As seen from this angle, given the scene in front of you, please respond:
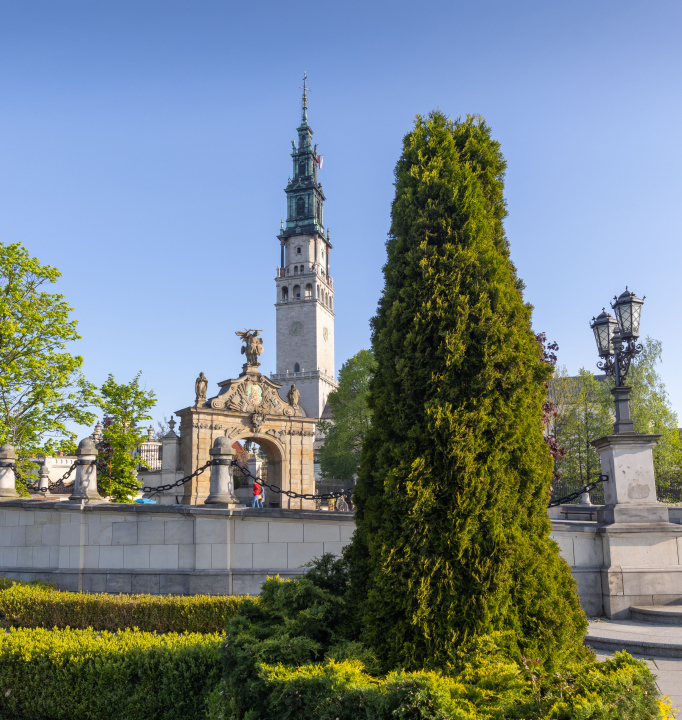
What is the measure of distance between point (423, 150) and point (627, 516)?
22.5 ft

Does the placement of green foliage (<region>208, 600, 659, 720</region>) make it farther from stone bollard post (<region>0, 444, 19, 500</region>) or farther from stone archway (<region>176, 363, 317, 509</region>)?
stone archway (<region>176, 363, 317, 509</region>)

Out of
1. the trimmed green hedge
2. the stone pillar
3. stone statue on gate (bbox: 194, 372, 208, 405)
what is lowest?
the trimmed green hedge

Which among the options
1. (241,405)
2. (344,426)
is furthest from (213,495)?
(344,426)

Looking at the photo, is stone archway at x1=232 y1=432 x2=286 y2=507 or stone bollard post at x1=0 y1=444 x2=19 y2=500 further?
stone archway at x1=232 y1=432 x2=286 y2=507

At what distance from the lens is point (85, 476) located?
36.5 ft

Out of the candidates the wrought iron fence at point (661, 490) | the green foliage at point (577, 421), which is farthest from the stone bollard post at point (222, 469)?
the green foliage at point (577, 421)

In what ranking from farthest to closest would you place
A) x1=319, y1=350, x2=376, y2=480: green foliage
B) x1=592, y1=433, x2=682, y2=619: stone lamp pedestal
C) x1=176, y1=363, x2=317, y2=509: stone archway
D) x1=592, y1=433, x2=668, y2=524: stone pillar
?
x1=319, y1=350, x2=376, y2=480: green foliage < x1=176, y1=363, x2=317, y2=509: stone archway < x1=592, y1=433, x2=668, y2=524: stone pillar < x1=592, y1=433, x2=682, y2=619: stone lamp pedestal

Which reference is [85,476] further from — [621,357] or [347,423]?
[347,423]

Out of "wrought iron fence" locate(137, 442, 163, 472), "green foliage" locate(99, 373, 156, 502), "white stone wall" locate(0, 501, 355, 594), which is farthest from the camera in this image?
"wrought iron fence" locate(137, 442, 163, 472)

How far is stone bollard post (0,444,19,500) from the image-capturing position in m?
12.9

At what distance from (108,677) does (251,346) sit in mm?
26689

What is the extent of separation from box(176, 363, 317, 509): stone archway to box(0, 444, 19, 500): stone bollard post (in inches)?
574

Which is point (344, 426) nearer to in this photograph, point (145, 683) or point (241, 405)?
point (241, 405)

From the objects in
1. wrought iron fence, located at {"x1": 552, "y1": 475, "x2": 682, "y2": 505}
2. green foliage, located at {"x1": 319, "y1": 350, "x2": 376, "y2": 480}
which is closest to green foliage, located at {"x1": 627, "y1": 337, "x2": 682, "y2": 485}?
wrought iron fence, located at {"x1": 552, "y1": 475, "x2": 682, "y2": 505}
